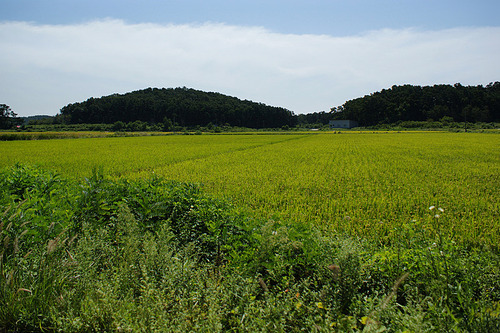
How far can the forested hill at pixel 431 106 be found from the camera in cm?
11894

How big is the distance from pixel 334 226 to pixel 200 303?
421cm

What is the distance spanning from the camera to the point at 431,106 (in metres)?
131

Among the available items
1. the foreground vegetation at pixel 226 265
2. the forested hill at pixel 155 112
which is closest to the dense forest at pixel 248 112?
the forested hill at pixel 155 112

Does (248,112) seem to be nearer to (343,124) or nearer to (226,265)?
(343,124)

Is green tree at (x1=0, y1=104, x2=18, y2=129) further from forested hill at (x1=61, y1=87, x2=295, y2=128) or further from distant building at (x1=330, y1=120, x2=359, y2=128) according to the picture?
distant building at (x1=330, y1=120, x2=359, y2=128)

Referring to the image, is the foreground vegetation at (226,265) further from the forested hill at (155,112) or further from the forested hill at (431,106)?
the forested hill at (431,106)

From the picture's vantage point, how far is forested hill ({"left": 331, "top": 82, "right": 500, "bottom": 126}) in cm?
11894

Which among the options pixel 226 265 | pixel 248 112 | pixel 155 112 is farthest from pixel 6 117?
pixel 226 265

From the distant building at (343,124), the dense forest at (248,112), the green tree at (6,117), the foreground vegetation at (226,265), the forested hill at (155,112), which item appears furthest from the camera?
the distant building at (343,124)

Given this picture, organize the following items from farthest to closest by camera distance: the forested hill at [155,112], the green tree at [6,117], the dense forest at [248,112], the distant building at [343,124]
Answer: the distant building at [343,124], the forested hill at [155,112], the dense forest at [248,112], the green tree at [6,117]

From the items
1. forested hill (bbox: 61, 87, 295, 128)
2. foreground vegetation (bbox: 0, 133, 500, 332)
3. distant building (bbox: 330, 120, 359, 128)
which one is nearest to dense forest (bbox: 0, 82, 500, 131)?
forested hill (bbox: 61, 87, 295, 128)

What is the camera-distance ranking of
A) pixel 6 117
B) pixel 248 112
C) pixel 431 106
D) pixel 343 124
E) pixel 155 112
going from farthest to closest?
1. pixel 343 124
2. pixel 248 112
3. pixel 431 106
4. pixel 155 112
5. pixel 6 117

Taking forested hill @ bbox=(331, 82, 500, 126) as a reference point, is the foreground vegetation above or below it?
below

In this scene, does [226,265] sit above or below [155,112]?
below
